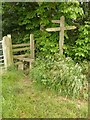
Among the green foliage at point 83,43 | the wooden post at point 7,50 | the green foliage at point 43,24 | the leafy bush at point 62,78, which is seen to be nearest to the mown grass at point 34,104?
the leafy bush at point 62,78

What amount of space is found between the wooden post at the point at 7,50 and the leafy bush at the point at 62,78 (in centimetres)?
76

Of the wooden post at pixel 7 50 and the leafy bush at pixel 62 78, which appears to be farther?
the wooden post at pixel 7 50

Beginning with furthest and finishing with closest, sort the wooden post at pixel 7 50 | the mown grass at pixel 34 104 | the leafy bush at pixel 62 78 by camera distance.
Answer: the wooden post at pixel 7 50, the leafy bush at pixel 62 78, the mown grass at pixel 34 104

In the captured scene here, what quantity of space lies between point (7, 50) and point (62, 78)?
5.88 ft

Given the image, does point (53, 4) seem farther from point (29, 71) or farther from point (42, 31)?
point (29, 71)

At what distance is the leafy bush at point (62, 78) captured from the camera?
4846 millimetres

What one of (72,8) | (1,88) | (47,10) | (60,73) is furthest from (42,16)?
(1,88)

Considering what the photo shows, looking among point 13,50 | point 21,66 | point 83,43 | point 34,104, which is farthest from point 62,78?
point 83,43

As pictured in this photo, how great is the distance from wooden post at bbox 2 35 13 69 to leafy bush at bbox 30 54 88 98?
758 mm

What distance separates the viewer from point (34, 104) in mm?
4492

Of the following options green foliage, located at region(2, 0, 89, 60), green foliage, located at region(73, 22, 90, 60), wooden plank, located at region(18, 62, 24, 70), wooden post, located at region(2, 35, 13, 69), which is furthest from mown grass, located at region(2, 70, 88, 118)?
green foliage, located at region(73, 22, 90, 60)

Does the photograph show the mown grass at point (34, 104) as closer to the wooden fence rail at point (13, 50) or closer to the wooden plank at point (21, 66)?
the wooden fence rail at point (13, 50)

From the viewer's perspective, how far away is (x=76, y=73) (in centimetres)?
518

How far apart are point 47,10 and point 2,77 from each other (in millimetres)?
2272
